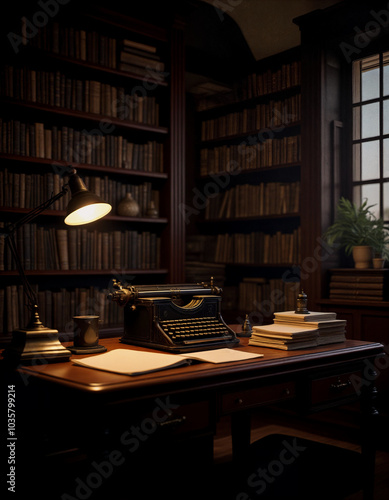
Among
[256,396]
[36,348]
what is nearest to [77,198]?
[36,348]

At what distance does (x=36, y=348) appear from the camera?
73.0 inches

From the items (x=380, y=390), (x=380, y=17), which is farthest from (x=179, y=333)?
(x=380, y=17)

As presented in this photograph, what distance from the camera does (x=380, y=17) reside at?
3783 mm

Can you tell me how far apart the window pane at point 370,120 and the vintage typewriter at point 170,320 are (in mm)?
2349

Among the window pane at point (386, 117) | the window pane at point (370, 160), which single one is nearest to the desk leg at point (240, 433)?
the window pane at point (370, 160)

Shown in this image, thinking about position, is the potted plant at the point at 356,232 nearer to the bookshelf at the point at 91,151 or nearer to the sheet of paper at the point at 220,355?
the bookshelf at the point at 91,151

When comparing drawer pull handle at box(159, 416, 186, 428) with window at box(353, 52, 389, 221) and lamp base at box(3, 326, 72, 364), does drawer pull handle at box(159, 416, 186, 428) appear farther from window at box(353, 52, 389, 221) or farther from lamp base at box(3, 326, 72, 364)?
window at box(353, 52, 389, 221)

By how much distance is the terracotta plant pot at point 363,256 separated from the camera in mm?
3775

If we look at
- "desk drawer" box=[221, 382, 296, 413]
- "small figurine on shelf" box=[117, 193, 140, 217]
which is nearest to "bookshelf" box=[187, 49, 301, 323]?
"small figurine on shelf" box=[117, 193, 140, 217]

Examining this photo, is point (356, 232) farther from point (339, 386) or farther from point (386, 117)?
point (339, 386)

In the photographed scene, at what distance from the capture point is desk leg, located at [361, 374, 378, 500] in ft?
7.32

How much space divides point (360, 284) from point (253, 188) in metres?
1.31

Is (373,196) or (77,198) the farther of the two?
(373,196)

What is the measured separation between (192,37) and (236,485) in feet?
11.9
